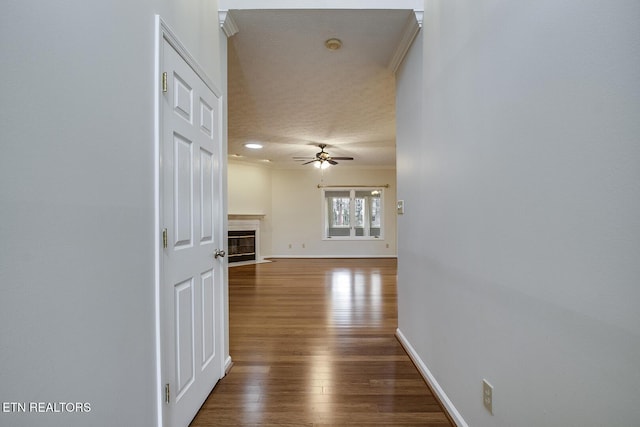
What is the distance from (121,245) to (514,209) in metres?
1.47

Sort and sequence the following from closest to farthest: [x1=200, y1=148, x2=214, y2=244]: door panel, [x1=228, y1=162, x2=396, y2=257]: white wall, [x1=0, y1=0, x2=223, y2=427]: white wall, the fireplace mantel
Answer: [x1=0, y1=0, x2=223, y2=427]: white wall, [x1=200, y1=148, x2=214, y2=244]: door panel, the fireplace mantel, [x1=228, y1=162, x2=396, y2=257]: white wall

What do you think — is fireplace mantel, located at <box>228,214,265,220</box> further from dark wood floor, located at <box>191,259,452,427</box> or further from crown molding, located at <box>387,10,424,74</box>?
crown molding, located at <box>387,10,424,74</box>

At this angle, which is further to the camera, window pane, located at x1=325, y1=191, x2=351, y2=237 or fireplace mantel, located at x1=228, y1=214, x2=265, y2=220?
window pane, located at x1=325, y1=191, x2=351, y2=237

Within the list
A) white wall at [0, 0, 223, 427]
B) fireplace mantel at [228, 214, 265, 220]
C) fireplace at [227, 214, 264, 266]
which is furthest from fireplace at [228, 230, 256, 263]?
white wall at [0, 0, 223, 427]

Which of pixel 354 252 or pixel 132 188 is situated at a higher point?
pixel 132 188

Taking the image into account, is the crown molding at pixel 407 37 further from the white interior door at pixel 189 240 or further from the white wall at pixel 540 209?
the white interior door at pixel 189 240

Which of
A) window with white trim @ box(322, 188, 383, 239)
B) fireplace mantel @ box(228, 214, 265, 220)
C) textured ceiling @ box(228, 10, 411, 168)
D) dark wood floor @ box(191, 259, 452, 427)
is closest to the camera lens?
dark wood floor @ box(191, 259, 452, 427)

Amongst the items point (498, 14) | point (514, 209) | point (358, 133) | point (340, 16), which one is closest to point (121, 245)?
point (514, 209)

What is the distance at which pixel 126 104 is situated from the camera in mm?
1101

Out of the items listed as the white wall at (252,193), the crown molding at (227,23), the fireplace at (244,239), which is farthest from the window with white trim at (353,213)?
the crown molding at (227,23)

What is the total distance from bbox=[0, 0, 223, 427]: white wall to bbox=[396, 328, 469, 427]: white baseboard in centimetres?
150

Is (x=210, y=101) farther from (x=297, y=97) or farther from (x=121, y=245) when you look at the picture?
(x=297, y=97)

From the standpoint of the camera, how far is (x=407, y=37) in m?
2.24

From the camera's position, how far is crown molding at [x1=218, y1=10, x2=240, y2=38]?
2.01m
